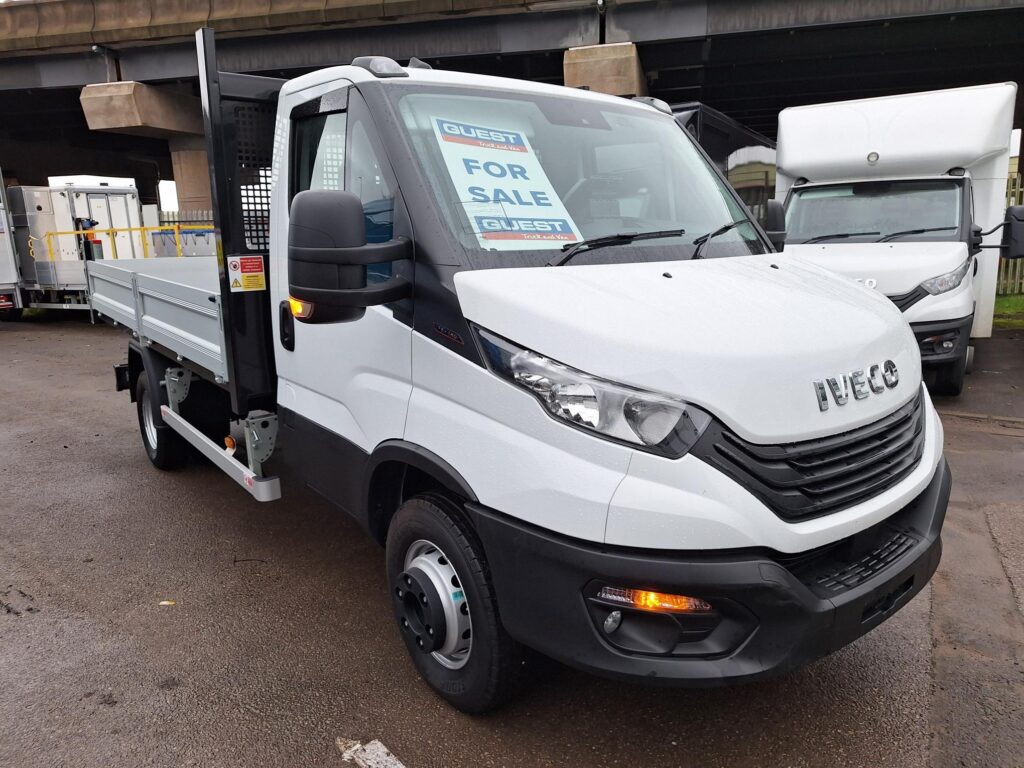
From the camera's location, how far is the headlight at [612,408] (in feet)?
7.18

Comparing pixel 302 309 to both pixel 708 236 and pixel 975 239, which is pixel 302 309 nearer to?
pixel 708 236

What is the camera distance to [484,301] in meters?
2.47

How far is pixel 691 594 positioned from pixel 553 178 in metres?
1.70

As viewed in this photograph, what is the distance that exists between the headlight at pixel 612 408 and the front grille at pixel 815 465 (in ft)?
0.20

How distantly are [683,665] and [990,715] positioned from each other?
152 cm

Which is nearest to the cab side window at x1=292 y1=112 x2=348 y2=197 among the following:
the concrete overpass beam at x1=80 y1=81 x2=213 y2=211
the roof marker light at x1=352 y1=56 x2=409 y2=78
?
the roof marker light at x1=352 y1=56 x2=409 y2=78

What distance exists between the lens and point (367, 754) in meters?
2.74

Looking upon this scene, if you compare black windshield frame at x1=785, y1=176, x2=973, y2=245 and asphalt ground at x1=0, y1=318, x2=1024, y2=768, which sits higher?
black windshield frame at x1=785, y1=176, x2=973, y2=245

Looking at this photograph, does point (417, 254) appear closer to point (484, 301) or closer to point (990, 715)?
point (484, 301)

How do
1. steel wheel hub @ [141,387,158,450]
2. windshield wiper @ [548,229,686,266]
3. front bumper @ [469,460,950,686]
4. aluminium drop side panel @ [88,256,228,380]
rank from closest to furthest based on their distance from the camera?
front bumper @ [469,460,950,686] → windshield wiper @ [548,229,686,266] → aluminium drop side panel @ [88,256,228,380] → steel wheel hub @ [141,387,158,450]

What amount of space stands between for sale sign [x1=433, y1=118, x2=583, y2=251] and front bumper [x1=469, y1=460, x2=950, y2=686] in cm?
100

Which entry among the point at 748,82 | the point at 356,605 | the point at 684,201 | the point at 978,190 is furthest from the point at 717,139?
the point at 748,82

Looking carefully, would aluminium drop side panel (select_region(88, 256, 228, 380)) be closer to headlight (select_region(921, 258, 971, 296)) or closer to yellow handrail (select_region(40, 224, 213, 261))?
headlight (select_region(921, 258, 971, 296))

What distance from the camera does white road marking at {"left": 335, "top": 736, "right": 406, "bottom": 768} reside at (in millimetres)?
2688
